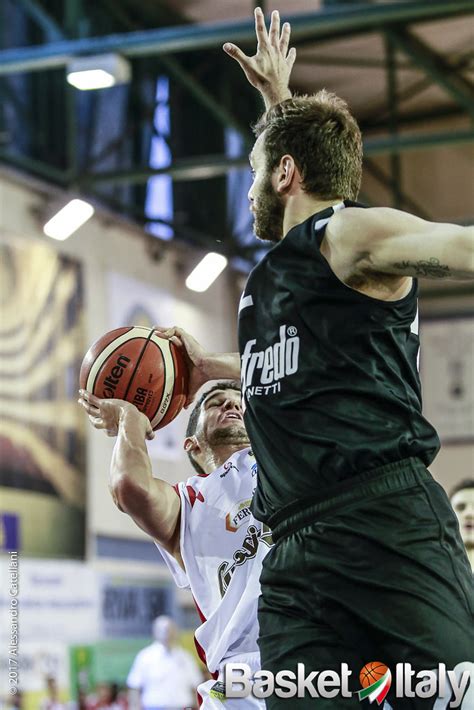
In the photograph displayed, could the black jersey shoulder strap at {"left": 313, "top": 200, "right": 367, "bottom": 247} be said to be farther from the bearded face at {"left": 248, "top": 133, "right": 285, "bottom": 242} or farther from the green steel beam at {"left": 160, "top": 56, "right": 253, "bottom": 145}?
the green steel beam at {"left": 160, "top": 56, "right": 253, "bottom": 145}

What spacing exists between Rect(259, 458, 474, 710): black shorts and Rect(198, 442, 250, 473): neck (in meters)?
1.71

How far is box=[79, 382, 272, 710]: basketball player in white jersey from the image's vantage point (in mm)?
3900

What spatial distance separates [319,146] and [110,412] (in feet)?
4.21

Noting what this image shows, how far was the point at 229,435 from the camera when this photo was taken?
15.0 feet

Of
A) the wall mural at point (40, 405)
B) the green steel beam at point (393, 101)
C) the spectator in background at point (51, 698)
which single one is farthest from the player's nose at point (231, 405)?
the green steel beam at point (393, 101)

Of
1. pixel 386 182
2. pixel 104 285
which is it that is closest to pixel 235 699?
pixel 104 285

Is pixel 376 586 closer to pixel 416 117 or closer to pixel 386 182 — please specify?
pixel 386 182

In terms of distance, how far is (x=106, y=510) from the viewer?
1345cm

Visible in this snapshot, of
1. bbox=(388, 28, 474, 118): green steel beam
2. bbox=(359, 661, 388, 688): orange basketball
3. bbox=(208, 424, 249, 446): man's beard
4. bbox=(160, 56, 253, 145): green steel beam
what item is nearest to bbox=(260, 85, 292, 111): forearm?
bbox=(208, 424, 249, 446): man's beard

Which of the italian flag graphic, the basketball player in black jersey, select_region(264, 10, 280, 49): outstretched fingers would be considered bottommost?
the italian flag graphic

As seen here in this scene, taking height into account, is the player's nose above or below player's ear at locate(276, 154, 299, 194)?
below

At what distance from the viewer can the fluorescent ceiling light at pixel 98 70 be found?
31.5 ft

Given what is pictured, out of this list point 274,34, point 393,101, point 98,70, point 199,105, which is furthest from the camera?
point 199,105

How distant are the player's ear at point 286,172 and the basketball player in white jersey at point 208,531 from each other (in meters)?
1.11
